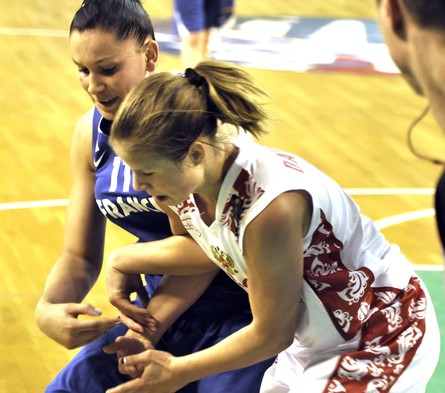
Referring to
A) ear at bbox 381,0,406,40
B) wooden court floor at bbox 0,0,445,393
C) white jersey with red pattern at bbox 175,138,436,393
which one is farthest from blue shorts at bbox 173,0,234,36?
ear at bbox 381,0,406,40

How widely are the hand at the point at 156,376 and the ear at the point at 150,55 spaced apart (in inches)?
25.4

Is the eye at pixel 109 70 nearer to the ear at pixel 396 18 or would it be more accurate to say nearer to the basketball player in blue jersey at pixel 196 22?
the ear at pixel 396 18

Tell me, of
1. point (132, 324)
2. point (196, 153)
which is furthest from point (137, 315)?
point (196, 153)

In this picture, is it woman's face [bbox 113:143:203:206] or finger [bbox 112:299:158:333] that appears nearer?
woman's face [bbox 113:143:203:206]

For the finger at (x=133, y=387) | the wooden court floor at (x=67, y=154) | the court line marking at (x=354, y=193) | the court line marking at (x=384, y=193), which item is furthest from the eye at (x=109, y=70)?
the court line marking at (x=354, y=193)

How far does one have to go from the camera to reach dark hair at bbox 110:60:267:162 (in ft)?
5.48

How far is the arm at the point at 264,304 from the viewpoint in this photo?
1.66 metres

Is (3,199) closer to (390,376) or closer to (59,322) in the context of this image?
(59,322)

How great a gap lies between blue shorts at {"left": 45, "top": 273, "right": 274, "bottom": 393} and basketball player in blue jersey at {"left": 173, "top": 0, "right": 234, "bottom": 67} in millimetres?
4018

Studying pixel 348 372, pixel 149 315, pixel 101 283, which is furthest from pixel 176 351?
pixel 101 283

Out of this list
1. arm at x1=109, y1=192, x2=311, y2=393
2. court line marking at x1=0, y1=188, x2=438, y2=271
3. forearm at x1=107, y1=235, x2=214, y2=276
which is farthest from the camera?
court line marking at x1=0, y1=188, x2=438, y2=271

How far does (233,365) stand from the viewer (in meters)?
1.83

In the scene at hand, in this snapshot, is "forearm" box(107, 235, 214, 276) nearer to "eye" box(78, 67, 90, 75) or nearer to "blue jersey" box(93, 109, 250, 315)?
"blue jersey" box(93, 109, 250, 315)

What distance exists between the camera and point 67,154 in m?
5.23
